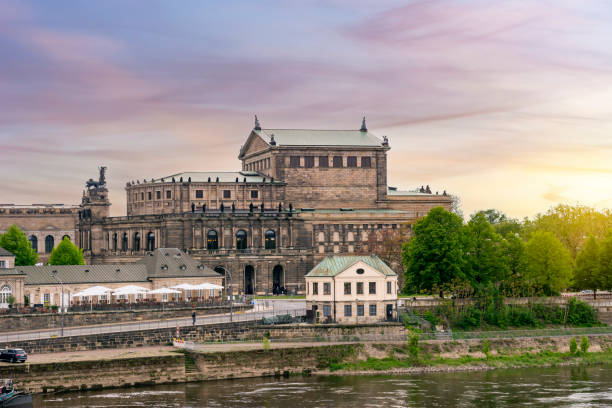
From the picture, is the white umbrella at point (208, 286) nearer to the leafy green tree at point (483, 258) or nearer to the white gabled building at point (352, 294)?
the white gabled building at point (352, 294)

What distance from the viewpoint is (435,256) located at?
115 m

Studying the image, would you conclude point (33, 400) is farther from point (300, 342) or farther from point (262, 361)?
point (300, 342)

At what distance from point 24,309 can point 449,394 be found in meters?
45.1

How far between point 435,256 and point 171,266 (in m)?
32.1

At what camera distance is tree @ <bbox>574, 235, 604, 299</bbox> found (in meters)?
125

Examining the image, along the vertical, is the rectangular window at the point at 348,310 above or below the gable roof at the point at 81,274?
below

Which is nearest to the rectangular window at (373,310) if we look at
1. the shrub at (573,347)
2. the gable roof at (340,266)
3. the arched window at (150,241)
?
the gable roof at (340,266)

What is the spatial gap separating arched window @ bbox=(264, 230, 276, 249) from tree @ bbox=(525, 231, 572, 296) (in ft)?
168

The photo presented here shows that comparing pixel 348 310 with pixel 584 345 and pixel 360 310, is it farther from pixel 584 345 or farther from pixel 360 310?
pixel 584 345

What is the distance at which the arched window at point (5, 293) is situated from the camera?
10431cm

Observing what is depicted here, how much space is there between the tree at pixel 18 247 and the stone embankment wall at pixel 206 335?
195 feet

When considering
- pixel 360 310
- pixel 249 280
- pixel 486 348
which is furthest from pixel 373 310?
pixel 249 280

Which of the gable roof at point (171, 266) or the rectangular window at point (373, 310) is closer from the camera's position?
the rectangular window at point (373, 310)

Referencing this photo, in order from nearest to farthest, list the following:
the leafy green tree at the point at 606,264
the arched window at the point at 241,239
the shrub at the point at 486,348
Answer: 1. the shrub at the point at 486,348
2. the leafy green tree at the point at 606,264
3. the arched window at the point at 241,239
